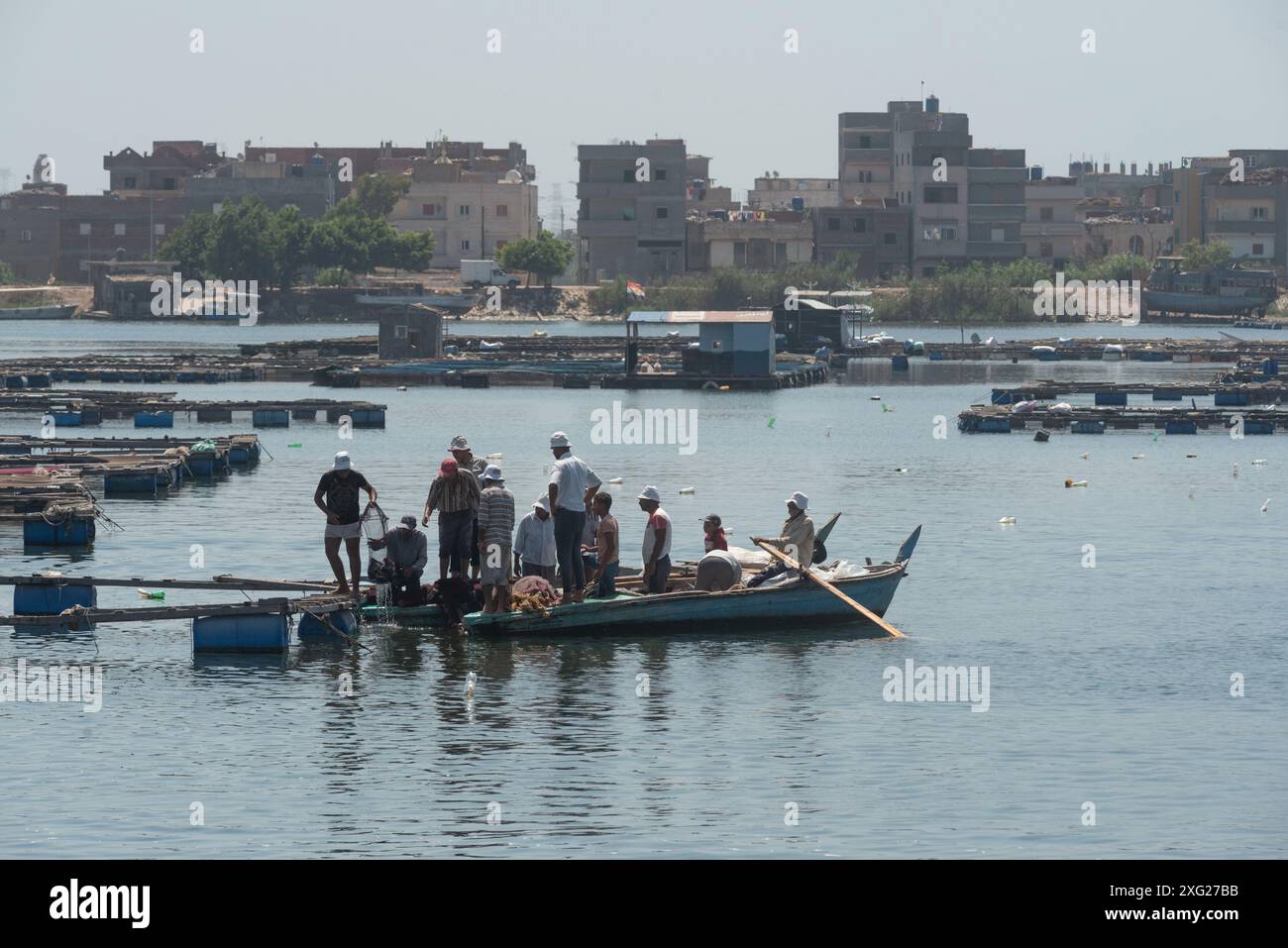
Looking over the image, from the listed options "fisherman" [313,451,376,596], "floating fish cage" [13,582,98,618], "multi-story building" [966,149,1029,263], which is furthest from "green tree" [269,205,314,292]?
"fisherman" [313,451,376,596]

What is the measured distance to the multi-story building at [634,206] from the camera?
573ft

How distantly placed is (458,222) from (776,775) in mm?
180654

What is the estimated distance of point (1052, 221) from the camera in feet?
631

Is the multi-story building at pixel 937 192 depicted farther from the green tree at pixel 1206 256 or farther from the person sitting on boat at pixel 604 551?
the person sitting on boat at pixel 604 551

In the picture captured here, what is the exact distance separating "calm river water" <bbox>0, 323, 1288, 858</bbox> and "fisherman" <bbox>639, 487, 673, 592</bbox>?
2.66 ft

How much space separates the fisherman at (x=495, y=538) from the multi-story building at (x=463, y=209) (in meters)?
172

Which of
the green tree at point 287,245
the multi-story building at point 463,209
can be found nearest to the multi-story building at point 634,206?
the multi-story building at point 463,209

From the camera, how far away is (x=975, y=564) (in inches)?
1510

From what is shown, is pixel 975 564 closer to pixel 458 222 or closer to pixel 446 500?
pixel 446 500

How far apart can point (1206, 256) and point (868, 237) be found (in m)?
34.0

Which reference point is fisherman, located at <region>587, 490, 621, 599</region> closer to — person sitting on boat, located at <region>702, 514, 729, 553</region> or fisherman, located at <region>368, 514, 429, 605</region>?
person sitting on boat, located at <region>702, 514, 729, 553</region>

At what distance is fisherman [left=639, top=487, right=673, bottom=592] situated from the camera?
27.0 metres

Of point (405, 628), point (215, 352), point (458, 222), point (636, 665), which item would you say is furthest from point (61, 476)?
point (458, 222)

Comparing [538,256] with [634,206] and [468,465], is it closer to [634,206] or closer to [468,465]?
[634,206]
